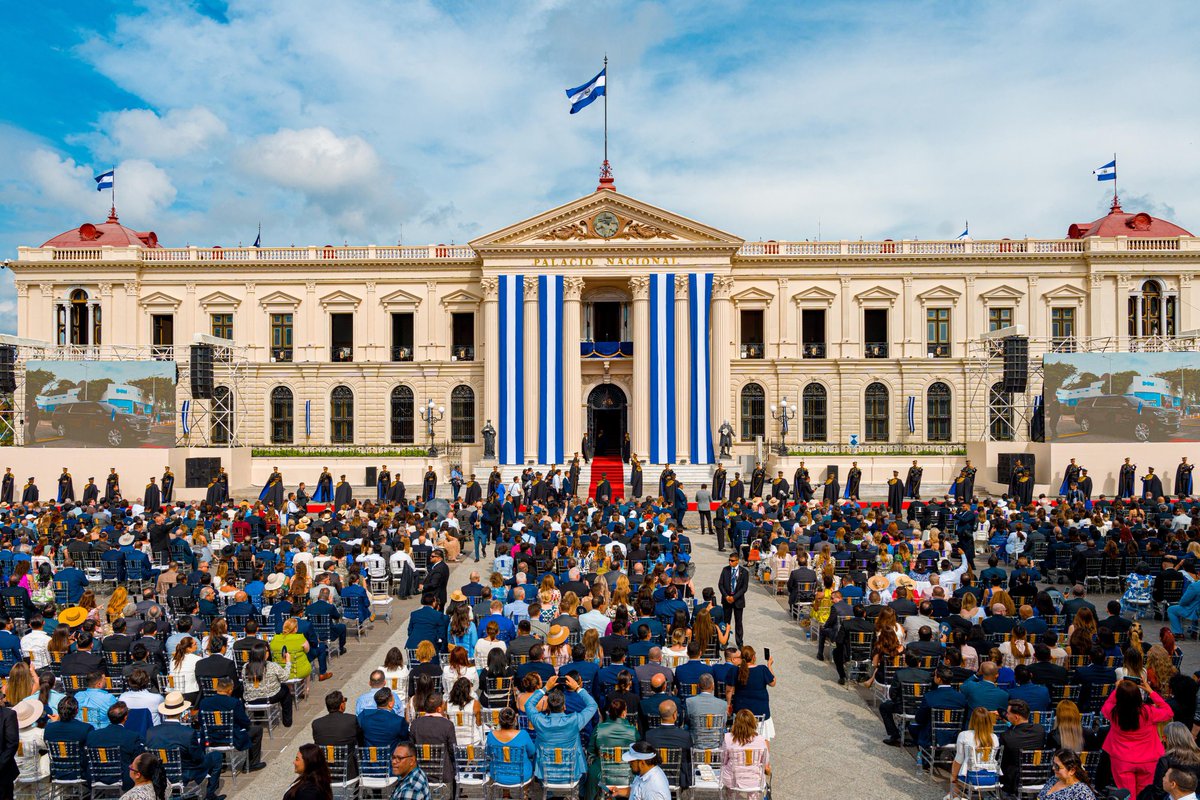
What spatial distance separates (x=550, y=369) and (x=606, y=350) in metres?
3.62

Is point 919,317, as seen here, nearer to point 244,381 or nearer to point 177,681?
point 244,381

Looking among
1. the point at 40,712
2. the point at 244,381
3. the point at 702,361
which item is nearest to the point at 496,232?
the point at 702,361

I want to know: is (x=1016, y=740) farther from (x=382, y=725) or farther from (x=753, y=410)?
(x=753, y=410)

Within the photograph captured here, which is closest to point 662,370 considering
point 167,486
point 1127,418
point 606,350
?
point 606,350

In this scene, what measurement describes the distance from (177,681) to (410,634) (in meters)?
2.88

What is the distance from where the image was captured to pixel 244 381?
39.8m

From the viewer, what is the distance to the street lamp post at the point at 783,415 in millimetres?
38469

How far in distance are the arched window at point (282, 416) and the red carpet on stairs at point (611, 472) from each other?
16.1 m

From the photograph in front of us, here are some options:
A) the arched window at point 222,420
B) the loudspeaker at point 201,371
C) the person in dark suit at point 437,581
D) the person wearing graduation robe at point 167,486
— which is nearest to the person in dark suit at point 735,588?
the person in dark suit at point 437,581

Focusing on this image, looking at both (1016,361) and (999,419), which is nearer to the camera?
(1016,361)

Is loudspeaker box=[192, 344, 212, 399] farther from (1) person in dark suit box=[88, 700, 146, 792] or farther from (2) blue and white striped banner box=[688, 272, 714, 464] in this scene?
(1) person in dark suit box=[88, 700, 146, 792]

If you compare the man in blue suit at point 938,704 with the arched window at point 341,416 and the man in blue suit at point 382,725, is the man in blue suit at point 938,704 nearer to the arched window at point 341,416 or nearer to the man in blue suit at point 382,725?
the man in blue suit at point 382,725

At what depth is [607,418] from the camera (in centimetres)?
4038

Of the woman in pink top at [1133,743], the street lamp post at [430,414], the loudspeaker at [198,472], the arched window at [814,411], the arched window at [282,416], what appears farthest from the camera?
the arched window at [282,416]
